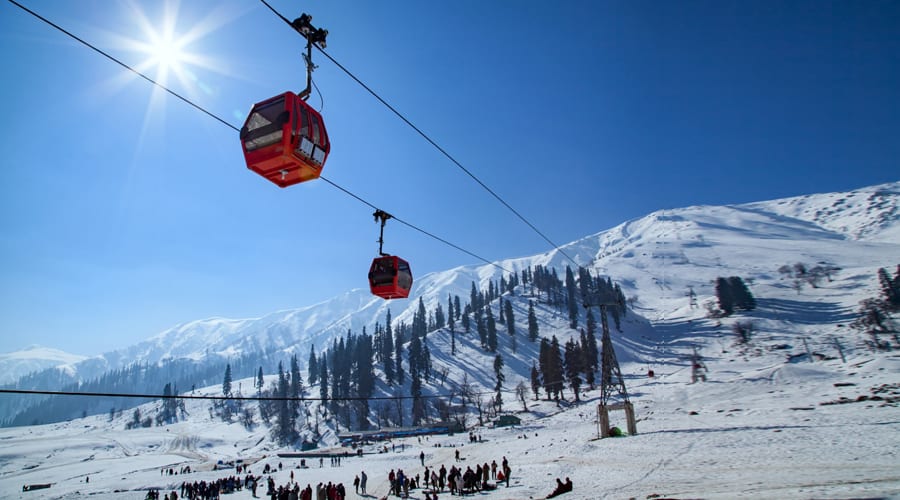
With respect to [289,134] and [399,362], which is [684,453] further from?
[399,362]

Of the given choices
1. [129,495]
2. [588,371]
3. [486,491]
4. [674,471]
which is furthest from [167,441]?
[674,471]

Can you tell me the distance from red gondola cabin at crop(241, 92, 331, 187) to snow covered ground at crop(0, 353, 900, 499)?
16.4 m

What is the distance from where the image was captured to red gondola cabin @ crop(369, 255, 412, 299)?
16.6 meters

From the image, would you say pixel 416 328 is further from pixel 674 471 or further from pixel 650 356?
pixel 674 471

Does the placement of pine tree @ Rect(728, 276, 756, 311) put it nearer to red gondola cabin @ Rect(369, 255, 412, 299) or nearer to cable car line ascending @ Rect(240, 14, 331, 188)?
red gondola cabin @ Rect(369, 255, 412, 299)

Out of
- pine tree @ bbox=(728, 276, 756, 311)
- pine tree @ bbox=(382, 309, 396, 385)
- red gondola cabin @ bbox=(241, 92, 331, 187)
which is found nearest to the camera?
red gondola cabin @ bbox=(241, 92, 331, 187)

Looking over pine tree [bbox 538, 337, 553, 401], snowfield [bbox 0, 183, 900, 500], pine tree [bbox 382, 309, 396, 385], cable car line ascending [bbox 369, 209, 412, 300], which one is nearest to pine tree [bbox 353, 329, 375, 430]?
pine tree [bbox 382, 309, 396, 385]

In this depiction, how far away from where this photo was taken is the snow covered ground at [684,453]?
17609mm

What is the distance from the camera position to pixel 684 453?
2611 centimetres

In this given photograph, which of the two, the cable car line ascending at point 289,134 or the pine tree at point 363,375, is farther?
the pine tree at point 363,375

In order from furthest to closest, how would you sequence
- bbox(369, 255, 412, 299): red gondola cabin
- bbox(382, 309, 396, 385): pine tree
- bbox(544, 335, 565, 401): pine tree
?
bbox(382, 309, 396, 385): pine tree
bbox(544, 335, 565, 401): pine tree
bbox(369, 255, 412, 299): red gondola cabin

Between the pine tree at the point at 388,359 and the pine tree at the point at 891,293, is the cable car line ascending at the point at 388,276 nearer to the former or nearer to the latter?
the pine tree at the point at 388,359

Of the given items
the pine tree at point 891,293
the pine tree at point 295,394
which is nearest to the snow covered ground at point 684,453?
the pine tree at point 295,394

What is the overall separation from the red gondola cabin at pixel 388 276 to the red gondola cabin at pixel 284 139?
6882 mm
